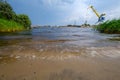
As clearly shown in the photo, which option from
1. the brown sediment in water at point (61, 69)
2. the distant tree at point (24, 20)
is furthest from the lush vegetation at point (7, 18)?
the brown sediment in water at point (61, 69)

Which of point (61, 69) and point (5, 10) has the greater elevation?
point (5, 10)

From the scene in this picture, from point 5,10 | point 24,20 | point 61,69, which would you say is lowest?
point 61,69

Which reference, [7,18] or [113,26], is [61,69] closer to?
[113,26]

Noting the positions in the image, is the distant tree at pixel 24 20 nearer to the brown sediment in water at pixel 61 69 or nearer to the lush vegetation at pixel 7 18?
the lush vegetation at pixel 7 18

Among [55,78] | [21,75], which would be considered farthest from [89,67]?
[21,75]

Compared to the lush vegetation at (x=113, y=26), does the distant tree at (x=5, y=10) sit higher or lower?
higher

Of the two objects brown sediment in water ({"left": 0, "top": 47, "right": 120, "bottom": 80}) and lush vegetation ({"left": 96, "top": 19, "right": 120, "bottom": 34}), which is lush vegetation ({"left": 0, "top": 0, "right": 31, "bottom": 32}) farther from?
brown sediment in water ({"left": 0, "top": 47, "right": 120, "bottom": 80})

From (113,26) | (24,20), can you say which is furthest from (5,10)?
(113,26)

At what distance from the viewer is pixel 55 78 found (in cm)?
383

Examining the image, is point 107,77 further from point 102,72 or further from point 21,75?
point 21,75

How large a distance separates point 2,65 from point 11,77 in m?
1.00

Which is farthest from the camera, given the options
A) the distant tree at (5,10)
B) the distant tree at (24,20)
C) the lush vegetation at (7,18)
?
the distant tree at (24,20)

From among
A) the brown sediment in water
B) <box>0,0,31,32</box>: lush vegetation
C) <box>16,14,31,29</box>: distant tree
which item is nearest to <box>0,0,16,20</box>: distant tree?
<box>0,0,31,32</box>: lush vegetation

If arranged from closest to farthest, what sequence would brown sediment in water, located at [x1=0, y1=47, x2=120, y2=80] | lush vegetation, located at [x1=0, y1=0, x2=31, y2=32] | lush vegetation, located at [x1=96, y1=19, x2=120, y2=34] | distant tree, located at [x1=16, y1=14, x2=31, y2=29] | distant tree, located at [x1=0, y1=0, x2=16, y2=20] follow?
brown sediment in water, located at [x1=0, y1=47, x2=120, y2=80], lush vegetation, located at [x1=96, y1=19, x2=120, y2=34], lush vegetation, located at [x1=0, y1=0, x2=31, y2=32], distant tree, located at [x1=0, y1=0, x2=16, y2=20], distant tree, located at [x1=16, y1=14, x2=31, y2=29]
